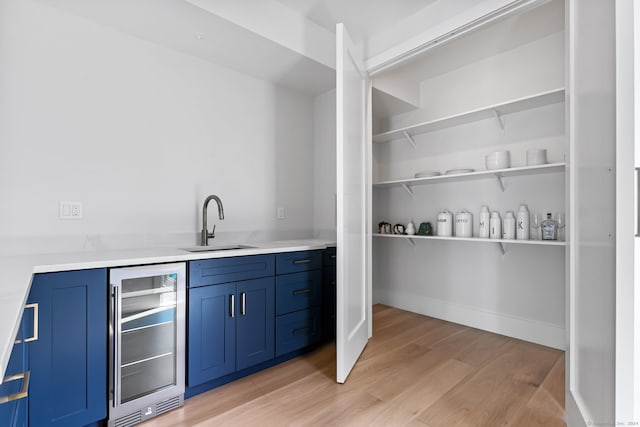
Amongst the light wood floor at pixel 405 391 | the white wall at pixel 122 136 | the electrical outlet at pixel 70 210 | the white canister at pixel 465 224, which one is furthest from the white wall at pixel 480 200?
the electrical outlet at pixel 70 210

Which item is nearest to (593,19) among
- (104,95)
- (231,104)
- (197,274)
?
(197,274)

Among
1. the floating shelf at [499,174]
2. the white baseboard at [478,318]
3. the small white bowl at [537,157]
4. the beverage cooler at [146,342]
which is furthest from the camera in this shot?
the white baseboard at [478,318]

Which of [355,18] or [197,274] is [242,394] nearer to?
[197,274]

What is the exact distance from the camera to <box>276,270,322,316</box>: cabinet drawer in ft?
7.27

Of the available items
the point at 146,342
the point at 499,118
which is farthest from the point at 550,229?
the point at 146,342


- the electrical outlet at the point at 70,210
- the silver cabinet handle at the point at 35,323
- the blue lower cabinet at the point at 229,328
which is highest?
the electrical outlet at the point at 70,210

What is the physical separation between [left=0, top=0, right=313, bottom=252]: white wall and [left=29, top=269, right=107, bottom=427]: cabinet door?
62 cm

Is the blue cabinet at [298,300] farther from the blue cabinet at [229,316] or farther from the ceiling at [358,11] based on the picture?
the ceiling at [358,11]

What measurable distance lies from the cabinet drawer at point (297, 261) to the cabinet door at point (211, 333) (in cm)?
36

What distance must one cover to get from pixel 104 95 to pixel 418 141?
2.69 meters

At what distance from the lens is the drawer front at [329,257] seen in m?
2.49

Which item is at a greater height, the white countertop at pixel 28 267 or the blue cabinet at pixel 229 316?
the white countertop at pixel 28 267

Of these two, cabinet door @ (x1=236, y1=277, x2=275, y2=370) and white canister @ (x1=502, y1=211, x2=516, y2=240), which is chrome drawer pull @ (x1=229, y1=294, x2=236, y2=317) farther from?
white canister @ (x1=502, y1=211, x2=516, y2=240)

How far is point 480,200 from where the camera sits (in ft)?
9.57
